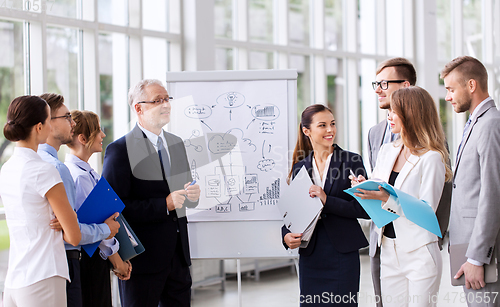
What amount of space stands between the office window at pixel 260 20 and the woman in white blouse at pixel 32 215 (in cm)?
405

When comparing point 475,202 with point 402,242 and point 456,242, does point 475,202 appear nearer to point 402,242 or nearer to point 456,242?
point 456,242

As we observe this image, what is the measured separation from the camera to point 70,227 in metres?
1.86

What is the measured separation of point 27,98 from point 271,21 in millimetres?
4338

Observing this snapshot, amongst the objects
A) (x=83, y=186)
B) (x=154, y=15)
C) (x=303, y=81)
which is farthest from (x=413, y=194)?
(x=303, y=81)

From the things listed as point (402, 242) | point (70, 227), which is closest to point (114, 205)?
point (70, 227)

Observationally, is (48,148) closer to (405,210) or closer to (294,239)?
(294,239)

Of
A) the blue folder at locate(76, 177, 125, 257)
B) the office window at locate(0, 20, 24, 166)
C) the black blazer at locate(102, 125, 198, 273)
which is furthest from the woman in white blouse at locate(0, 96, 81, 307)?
the office window at locate(0, 20, 24, 166)

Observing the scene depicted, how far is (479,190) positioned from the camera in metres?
2.00

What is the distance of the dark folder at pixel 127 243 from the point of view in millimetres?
2254

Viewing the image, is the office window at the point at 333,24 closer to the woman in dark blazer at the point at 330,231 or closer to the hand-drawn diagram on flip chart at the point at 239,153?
the hand-drawn diagram on flip chart at the point at 239,153

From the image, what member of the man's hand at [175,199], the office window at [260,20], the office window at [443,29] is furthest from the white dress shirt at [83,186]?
the office window at [443,29]

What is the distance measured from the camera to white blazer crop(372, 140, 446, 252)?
198 centimetres

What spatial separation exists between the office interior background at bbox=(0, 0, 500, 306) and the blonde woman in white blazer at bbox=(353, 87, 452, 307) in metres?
2.93

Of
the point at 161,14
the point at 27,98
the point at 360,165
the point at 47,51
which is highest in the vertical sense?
the point at 161,14
